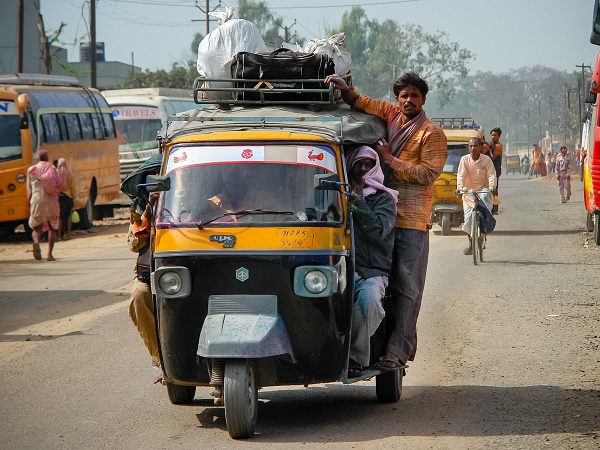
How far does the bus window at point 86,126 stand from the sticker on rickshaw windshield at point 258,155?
22555 millimetres

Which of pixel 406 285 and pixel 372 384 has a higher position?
pixel 406 285

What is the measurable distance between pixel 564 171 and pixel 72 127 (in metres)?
16.9

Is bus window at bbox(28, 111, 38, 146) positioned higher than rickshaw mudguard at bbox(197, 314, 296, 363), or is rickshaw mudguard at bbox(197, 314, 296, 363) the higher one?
bus window at bbox(28, 111, 38, 146)

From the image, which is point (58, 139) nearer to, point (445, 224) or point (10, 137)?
point (10, 137)

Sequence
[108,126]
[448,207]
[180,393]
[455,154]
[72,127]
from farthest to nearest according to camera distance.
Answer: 1. [108,126]
2. [72,127]
3. [455,154]
4. [448,207]
5. [180,393]

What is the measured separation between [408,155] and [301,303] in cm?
166

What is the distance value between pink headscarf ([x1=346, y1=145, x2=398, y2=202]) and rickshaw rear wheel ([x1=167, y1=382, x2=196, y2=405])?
1.88m

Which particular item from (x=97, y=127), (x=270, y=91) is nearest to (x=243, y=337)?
(x=270, y=91)

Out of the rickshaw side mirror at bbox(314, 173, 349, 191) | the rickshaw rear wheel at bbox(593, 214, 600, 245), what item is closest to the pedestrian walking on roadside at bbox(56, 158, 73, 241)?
the rickshaw rear wheel at bbox(593, 214, 600, 245)

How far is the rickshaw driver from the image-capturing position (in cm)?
721

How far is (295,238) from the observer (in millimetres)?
6852

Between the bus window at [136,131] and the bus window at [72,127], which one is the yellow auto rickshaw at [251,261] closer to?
the bus window at [72,127]

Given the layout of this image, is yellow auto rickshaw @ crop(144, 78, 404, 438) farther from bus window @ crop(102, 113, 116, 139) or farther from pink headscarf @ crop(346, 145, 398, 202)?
bus window @ crop(102, 113, 116, 139)

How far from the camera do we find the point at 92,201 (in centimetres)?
2980
